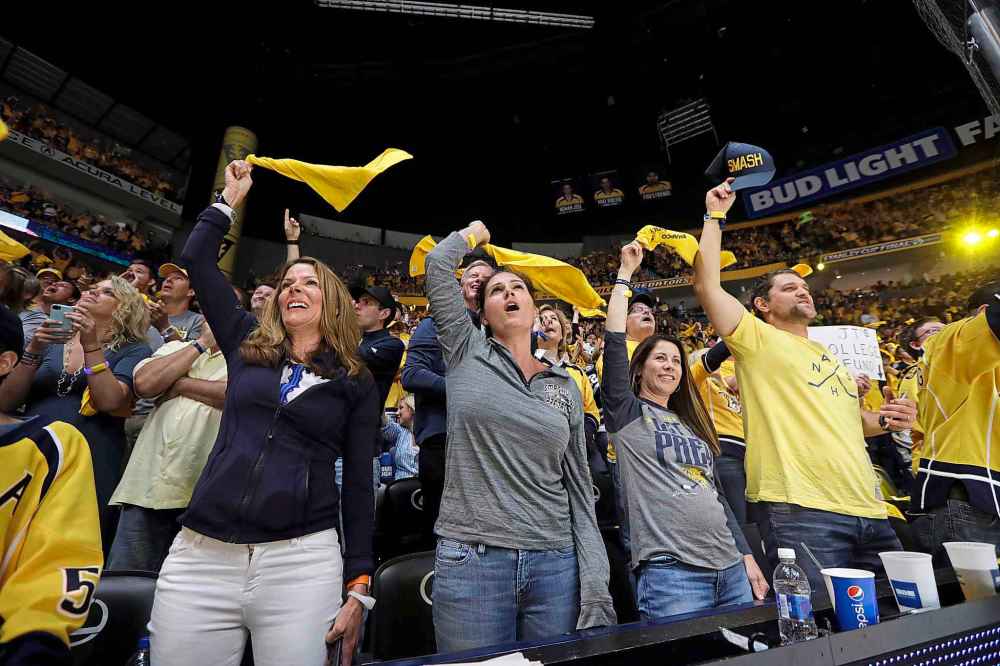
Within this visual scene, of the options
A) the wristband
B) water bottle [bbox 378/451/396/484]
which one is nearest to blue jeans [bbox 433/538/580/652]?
the wristband

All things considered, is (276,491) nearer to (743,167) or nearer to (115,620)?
Result: (115,620)

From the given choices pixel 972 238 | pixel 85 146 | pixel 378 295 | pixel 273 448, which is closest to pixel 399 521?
pixel 378 295

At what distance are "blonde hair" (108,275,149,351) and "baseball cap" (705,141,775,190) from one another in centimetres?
277

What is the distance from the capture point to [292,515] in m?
1.33

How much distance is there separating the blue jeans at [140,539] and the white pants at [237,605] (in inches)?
33.0

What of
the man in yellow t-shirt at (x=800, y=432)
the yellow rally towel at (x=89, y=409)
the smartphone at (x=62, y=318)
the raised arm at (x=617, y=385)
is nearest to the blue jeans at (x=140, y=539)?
the yellow rally towel at (x=89, y=409)

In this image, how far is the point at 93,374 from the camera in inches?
76.2

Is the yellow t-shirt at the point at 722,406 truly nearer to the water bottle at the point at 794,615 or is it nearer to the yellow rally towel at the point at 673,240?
the yellow rally towel at the point at 673,240

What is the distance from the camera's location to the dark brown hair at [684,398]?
2113 millimetres

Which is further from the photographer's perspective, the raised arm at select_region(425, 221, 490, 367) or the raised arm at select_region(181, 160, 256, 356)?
the raised arm at select_region(425, 221, 490, 367)

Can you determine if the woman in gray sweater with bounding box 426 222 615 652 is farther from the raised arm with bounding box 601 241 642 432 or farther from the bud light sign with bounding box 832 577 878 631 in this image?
the bud light sign with bounding box 832 577 878 631

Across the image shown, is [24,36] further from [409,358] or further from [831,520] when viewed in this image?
[831,520]

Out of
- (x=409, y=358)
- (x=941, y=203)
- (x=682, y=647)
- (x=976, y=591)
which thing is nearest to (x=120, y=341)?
(x=409, y=358)

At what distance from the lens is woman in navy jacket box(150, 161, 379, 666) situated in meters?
1.23
